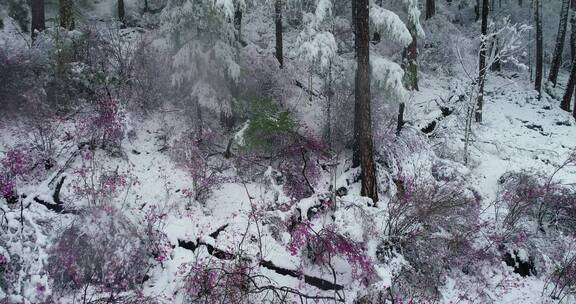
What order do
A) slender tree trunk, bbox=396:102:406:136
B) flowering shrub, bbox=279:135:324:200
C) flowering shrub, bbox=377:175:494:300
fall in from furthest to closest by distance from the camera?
slender tree trunk, bbox=396:102:406:136 < flowering shrub, bbox=279:135:324:200 < flowering shrub, bbox=377:175:494:300

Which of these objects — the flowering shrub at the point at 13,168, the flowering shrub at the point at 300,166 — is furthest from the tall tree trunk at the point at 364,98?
the flowering shrub at the point at 13,168

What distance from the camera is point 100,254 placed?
26.8ft

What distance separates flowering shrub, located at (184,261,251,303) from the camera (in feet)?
25.2

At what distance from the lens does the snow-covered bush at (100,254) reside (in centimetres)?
780

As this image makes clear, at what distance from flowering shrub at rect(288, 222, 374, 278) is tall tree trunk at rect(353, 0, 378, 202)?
2209 mm

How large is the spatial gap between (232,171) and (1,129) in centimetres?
619

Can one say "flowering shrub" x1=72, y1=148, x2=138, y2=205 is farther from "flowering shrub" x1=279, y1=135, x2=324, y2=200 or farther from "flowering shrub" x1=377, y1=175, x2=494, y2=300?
"flowering shrub" x1=377, y1=175, x2=494, y2=300

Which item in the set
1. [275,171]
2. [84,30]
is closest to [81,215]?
[275,171]

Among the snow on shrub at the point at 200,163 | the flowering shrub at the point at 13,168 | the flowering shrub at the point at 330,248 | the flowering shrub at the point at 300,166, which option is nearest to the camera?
the flowering shrub at the point at 330,248

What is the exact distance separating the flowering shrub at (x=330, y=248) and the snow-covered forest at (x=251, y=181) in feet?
0.13

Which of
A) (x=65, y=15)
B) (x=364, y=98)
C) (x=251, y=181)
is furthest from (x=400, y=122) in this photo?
(x=65, y=15)

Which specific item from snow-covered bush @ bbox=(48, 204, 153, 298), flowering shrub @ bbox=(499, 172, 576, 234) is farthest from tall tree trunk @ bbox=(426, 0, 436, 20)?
snow-covered bush @ bbox=(48, 204, 153, 298)

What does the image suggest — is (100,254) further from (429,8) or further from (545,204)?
(429,8)

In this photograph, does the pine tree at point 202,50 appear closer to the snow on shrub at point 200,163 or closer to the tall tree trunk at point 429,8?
the snow on shrub at point 200,163
